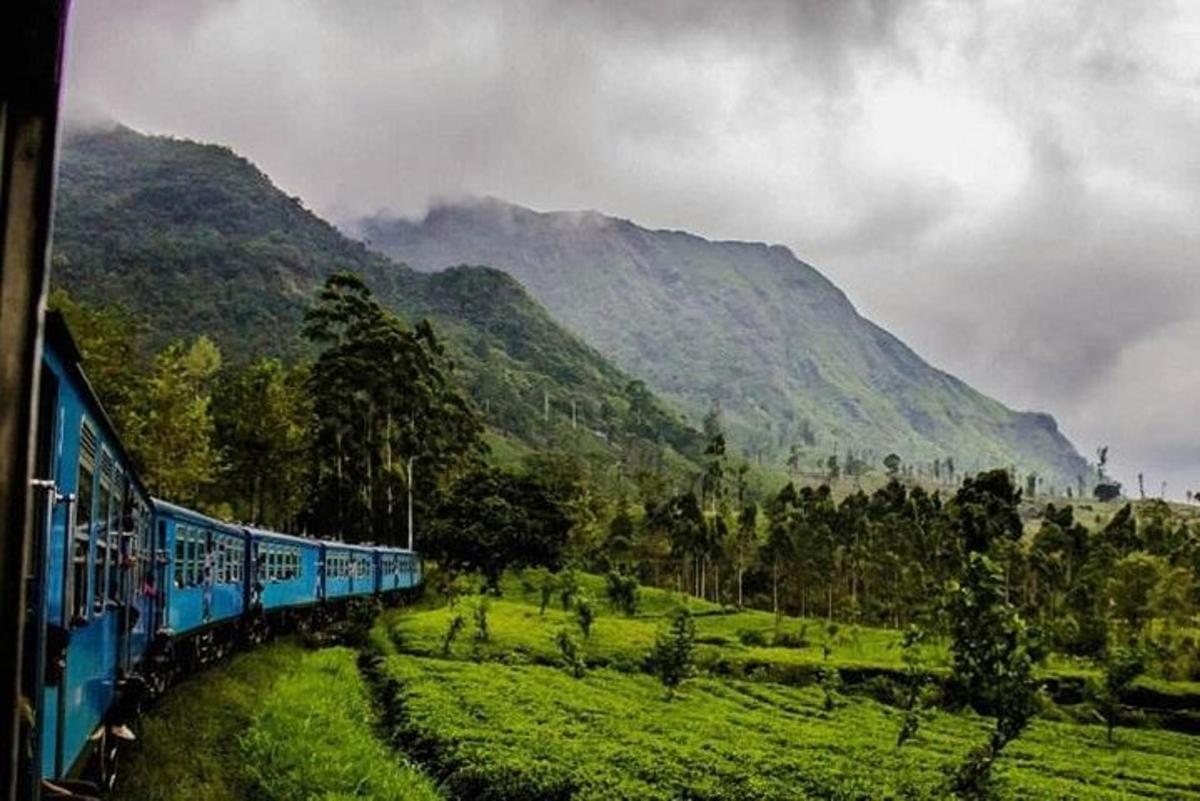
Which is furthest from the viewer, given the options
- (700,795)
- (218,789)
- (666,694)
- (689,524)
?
(689,524)

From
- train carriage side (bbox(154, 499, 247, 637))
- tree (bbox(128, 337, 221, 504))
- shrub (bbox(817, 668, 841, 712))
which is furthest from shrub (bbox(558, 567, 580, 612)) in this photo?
train carriage side (bbox(154, 499, 247, 637))

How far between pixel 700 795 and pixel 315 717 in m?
5.99

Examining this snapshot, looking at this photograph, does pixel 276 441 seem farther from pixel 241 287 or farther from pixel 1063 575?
pixel 241 287

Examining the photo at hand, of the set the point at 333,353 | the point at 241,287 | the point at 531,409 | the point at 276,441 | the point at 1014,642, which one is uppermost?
the point at 241,287

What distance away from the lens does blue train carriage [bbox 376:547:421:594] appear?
4484 cm

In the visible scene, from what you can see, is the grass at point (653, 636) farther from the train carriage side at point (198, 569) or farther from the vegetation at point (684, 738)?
the train carriage side at point (198, 569)

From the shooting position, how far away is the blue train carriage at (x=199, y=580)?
1512 centimetres

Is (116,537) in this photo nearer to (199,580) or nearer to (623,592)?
(199,580)

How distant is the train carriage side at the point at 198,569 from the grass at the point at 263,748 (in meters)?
1.22

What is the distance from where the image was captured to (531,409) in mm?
191000

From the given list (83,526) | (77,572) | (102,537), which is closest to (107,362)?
(102,537)

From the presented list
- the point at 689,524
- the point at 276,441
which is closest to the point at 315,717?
the point at 276,441

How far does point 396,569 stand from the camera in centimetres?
4988

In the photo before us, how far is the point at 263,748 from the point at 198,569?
188 inches
